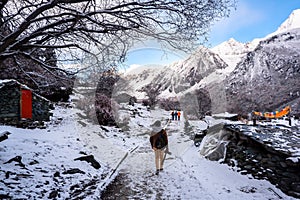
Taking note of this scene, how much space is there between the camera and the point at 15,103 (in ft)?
39.3

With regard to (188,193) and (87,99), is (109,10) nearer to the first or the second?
(188,193)

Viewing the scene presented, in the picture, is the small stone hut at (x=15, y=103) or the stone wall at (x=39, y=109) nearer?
the small stone hut at (x=15, y=103)

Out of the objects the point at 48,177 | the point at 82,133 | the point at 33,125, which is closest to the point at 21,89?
the point at 33,125

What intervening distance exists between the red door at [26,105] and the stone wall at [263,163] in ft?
34.7

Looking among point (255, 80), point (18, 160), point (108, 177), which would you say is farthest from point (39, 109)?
point (255, 80)

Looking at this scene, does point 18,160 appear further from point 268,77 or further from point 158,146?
point 268,77

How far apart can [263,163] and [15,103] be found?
11989 mm

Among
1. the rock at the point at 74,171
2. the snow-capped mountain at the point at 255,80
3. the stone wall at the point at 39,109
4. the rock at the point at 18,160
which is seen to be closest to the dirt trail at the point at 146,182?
the rock at the point at 74,171

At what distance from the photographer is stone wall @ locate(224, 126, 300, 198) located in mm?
4760

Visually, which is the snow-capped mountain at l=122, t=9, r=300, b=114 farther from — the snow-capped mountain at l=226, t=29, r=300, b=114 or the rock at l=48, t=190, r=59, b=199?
the rock at l=48, t=190, r=59, b=199

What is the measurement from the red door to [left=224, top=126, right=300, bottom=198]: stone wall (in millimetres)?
10589

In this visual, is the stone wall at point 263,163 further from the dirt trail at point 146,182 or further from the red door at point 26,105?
the red door at point 26,105

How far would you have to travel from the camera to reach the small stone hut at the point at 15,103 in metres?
11.6

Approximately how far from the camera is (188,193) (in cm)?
527
